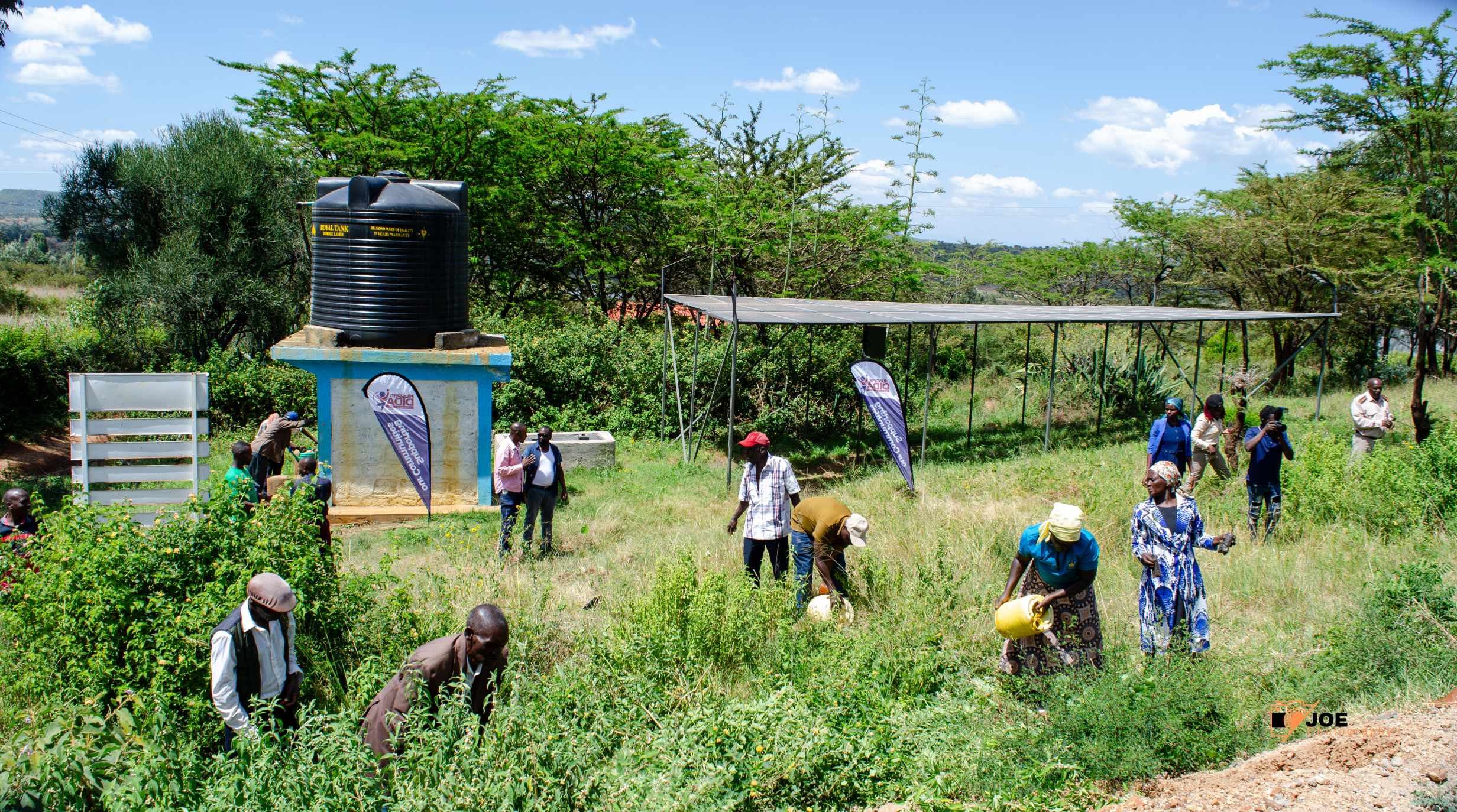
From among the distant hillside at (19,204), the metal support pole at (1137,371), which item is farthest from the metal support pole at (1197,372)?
the distant hillside at (19,204)

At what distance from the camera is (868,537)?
798 cm

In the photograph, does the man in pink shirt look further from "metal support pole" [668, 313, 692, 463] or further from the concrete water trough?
"metal support pole" [668, 313, 692, 463]

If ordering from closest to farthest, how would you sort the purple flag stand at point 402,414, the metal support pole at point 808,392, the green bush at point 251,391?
the purple flag stand at point 402,414 → the green bush at point 251,391 → the metal support pole at point 808,392

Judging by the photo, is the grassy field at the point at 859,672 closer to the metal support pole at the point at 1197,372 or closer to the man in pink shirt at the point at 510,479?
the man in pink shirt at the point at 510,479

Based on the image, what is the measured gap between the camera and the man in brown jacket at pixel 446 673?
3811 mm

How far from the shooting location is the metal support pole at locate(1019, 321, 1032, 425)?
14758 millimetres

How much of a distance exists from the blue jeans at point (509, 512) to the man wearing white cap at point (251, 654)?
11.0 feet

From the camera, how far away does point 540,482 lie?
765 centimetres

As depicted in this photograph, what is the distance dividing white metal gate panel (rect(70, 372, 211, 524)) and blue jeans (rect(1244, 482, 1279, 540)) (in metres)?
8.73

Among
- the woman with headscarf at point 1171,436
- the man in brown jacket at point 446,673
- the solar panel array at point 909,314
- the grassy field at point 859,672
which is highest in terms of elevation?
the solar panel array at point 909,314

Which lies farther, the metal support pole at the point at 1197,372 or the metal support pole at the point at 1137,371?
the metal support pole at the point at 1137,371

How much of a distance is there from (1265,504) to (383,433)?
27.6 ft

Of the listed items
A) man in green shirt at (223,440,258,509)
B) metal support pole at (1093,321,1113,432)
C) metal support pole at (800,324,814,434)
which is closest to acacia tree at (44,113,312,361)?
metal support pole at (800,324,814,434)

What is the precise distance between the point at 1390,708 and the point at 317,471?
7283 millimetres
